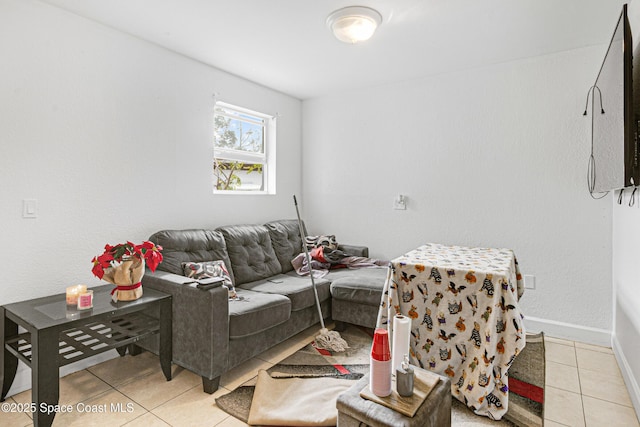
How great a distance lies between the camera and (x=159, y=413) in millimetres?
1866

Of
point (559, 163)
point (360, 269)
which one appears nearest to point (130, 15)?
point (360, 269)

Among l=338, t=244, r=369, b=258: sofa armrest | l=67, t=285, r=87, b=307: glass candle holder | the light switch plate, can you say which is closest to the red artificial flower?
l=67, t=285, r=87, b=307: glass candle holder

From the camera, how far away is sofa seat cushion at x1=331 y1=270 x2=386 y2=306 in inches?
108

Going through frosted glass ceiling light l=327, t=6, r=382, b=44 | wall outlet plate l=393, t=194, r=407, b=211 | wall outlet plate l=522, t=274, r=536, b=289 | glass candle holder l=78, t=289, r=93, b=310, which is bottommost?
wall outlet plate l=522, t=274, r=536, b=289

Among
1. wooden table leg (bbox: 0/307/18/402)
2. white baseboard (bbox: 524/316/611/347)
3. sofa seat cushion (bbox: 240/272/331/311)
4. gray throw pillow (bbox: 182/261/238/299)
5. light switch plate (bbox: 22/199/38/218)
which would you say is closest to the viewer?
wooden table leg (bbox: 0/307/18/402)

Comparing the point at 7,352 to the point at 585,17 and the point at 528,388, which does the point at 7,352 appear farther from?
the point at 585,17

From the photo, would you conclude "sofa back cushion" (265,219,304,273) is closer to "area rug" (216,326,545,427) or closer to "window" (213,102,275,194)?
"window" (213,102,275,194)

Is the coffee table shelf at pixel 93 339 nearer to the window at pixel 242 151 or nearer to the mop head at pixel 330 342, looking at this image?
the mop head at pixel 330 342

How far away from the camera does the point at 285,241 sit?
3564mm

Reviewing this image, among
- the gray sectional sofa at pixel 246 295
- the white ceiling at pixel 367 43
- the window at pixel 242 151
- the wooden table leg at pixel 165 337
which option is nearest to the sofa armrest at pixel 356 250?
the gray sectional sofa at pixel 246 295

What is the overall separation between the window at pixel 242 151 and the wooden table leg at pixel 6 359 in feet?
5.95

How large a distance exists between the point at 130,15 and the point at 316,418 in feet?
9.07

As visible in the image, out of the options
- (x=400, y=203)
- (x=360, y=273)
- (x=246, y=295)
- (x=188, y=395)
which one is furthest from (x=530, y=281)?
(x=188, y=395)

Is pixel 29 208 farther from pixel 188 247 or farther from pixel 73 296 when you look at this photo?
pixel 188 247
